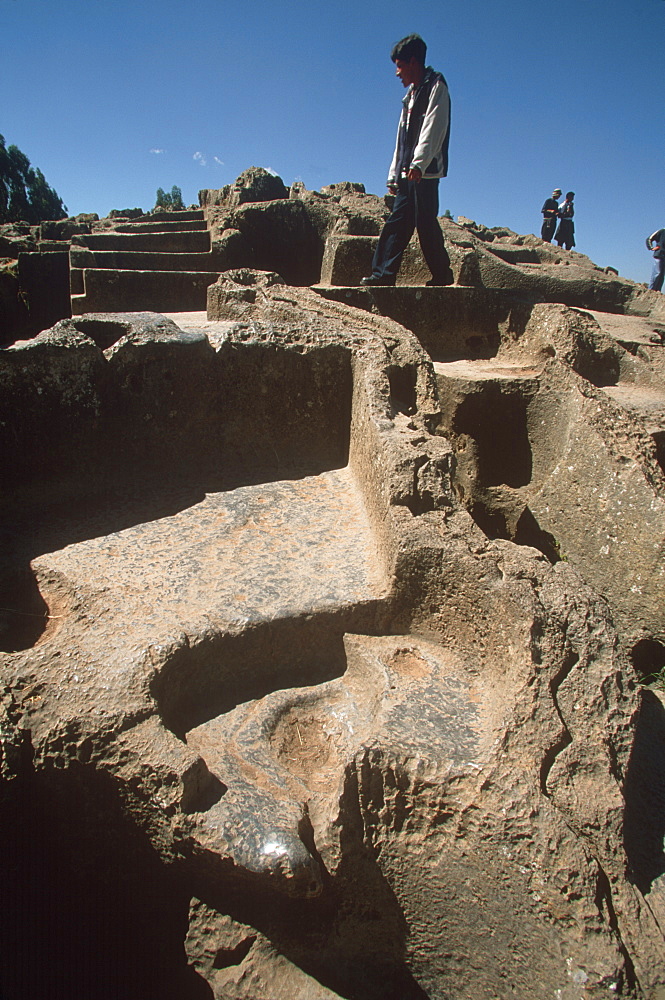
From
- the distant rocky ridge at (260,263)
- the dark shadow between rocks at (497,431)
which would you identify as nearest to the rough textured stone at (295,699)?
the dark shadow between rocks at (497,431)

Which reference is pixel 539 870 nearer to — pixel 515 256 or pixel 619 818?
pixel 619 818

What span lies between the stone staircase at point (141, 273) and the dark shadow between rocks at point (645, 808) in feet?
16.0

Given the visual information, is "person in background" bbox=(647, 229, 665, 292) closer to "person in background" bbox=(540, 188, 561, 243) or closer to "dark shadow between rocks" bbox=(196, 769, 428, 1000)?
"person in background" bbox=(540, 188, 561, 243)

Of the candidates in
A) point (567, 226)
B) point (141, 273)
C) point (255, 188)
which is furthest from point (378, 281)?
point (567, 226)

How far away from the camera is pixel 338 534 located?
2.66 m

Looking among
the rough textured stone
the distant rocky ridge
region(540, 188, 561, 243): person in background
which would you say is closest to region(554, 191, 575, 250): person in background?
region(540, 188, 561, 243): person in background

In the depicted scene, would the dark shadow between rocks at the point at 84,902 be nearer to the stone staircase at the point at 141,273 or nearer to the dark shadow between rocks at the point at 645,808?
the dark shadow between rocks at the point at 645,808

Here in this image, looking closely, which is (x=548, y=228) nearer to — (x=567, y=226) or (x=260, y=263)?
(x=567, y=226)

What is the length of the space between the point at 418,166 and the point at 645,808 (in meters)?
4.35

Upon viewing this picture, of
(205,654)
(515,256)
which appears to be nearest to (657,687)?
(205,654)

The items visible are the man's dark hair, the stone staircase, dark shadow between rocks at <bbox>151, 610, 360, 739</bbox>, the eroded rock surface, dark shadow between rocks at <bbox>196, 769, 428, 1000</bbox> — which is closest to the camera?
the eroded rock surface

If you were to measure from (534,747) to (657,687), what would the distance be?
1338 mm

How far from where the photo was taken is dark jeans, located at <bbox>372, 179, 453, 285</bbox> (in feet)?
16.5

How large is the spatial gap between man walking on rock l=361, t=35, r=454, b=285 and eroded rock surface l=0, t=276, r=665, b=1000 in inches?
98.4
